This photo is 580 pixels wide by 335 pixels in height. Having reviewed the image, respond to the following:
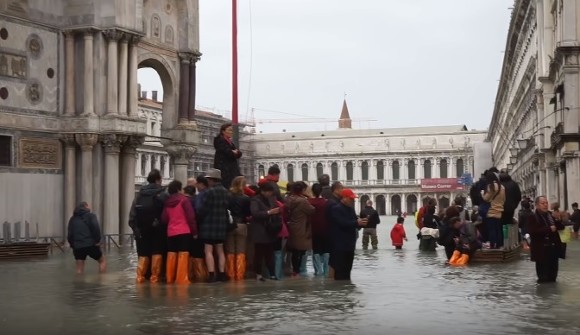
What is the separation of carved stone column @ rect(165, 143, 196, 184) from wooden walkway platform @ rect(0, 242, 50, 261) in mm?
10471

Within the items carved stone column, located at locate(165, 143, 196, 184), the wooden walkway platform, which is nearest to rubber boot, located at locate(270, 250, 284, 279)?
the wooden walkway platform

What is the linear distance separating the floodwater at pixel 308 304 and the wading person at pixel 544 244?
27cm

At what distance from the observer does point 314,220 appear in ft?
61.0

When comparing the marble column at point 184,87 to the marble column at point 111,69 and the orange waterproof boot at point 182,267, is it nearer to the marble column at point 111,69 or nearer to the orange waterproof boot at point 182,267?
the marble column at point 111,69

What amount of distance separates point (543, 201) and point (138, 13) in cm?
2043

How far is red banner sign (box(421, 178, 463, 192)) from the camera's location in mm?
161025

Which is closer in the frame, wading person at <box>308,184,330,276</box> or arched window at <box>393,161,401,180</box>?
wading person at <box>308,184,330,276</box>

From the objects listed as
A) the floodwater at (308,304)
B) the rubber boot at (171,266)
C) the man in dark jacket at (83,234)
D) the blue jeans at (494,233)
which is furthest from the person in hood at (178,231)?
the blue jeans at (494,233)

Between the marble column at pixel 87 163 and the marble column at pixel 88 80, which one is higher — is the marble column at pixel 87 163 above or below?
below

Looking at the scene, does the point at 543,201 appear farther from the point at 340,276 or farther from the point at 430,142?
the point at 430,142

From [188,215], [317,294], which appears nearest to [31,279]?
[188,215]

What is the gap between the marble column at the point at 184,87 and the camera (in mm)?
38125

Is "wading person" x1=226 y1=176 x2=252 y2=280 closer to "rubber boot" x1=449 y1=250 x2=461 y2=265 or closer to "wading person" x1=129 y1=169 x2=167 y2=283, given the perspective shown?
"wading person" x1=129 y1=169 x2=167 y2=283

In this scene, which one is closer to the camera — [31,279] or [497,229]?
[31,279]
